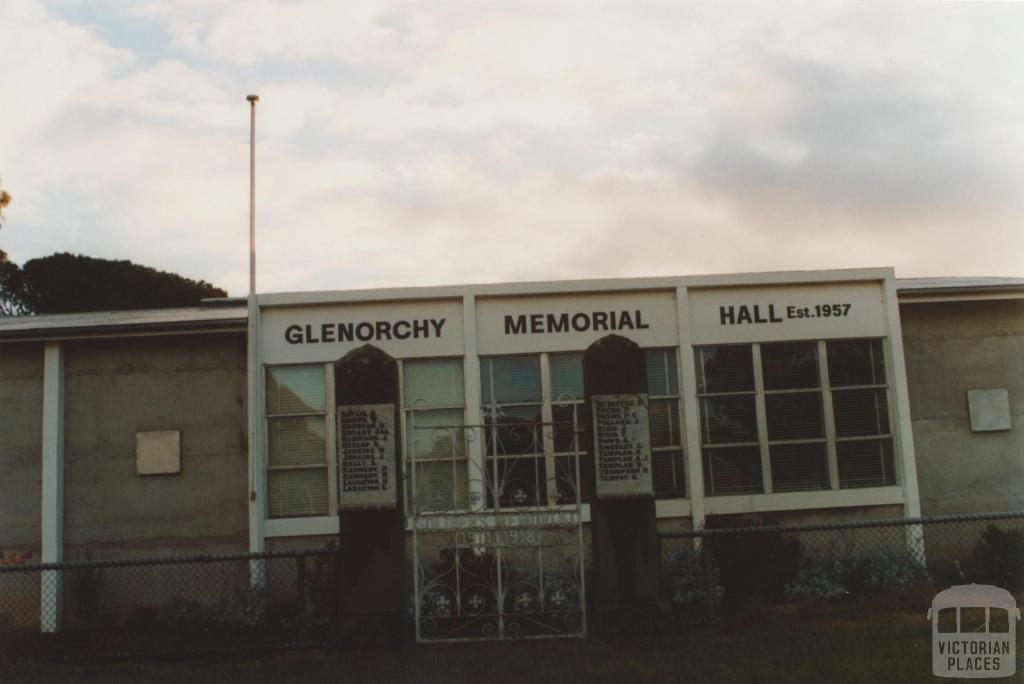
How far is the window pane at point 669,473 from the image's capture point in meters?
13.4

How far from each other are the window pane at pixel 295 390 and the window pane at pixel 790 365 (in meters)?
6.23

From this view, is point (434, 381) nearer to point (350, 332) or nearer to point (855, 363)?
point (350, 332)

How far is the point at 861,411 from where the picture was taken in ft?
45.2

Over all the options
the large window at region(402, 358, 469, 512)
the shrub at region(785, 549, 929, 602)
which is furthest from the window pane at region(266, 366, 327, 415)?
the shrub at region(785, 549, 929, 602)

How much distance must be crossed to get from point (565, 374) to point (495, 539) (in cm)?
321

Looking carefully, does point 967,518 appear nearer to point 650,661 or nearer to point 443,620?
point 650,661

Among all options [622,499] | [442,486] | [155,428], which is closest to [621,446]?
[622,499]

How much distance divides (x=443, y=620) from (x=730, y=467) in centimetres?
508

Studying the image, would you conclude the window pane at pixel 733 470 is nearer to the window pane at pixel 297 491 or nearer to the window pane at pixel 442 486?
the window pane at pixel 442 486

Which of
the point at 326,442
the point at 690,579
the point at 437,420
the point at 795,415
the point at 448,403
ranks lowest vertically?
the point at 690,579

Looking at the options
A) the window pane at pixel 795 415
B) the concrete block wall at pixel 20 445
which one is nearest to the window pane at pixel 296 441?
the concrete block wall at pixel 20 445

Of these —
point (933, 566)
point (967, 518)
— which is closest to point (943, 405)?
point (933, 566)

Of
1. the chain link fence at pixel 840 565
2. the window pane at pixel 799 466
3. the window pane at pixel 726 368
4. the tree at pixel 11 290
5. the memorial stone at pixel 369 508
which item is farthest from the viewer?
the tree at pixel 11 290

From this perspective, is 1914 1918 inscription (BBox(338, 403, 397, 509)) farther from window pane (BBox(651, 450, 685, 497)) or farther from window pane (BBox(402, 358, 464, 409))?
window pane (BBox(651, 450, 685, 497))
